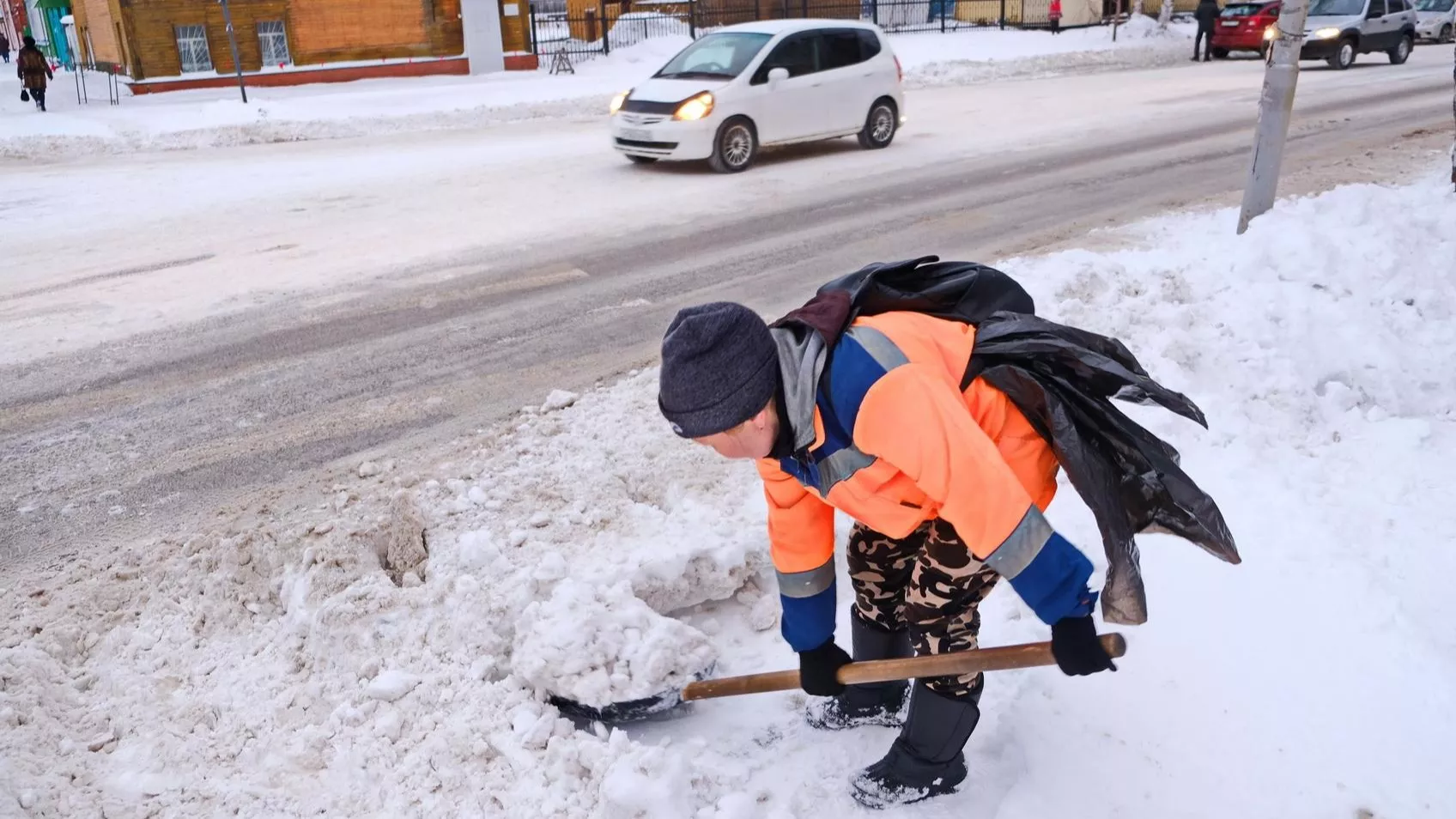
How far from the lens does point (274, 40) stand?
2173 cm

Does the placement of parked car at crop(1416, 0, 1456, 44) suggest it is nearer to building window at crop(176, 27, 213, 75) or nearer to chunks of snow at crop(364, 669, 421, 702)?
building window at crop(176, 27, 213, 75)

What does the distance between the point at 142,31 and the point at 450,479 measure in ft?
68.4

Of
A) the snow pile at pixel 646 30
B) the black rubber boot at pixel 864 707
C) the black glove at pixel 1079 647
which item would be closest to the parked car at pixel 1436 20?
the snow pile at pixel 646 30

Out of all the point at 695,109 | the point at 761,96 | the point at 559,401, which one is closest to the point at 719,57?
the point at 761,96

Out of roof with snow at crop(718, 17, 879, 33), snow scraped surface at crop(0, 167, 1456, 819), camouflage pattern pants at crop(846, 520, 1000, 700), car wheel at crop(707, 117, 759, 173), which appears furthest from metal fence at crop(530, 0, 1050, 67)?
camouflage pattern pants at crop(846, 520, 1000, 700)

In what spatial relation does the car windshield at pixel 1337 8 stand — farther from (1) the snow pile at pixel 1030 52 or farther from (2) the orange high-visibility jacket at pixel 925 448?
(2) the orange high-visibility jacket at pixel 925 448

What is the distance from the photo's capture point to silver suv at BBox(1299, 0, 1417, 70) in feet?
66.1

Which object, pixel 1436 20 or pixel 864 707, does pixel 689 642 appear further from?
pixel 1436 20

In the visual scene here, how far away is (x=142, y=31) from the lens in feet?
67.9

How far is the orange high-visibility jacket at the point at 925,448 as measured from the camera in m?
1.98

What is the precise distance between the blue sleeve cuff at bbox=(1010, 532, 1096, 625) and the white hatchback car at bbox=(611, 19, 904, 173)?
9.68 m

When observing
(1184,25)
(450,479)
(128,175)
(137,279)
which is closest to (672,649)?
(450,479)

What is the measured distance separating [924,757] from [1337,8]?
2331 cm

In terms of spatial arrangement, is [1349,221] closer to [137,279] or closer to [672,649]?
[672,649]
